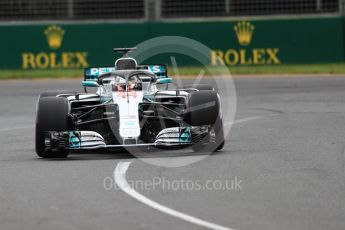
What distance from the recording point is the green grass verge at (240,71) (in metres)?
29.5

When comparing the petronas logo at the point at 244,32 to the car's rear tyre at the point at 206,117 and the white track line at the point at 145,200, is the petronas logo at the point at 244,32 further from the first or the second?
the white track line at the point at 145,200

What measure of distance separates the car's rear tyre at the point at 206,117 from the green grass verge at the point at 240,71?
52.4 ft

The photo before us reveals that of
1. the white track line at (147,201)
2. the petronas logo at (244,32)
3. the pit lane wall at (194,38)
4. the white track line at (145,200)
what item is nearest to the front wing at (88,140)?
the white track line at (145,200)

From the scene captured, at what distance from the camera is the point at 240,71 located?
97.6ft

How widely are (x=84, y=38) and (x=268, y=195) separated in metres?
21.7

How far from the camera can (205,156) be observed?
1291 cm

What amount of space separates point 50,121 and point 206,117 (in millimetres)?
1913

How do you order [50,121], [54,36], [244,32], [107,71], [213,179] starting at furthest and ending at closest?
[54,36]
[244,32]
[107,71]
[50,121]
[213,179]

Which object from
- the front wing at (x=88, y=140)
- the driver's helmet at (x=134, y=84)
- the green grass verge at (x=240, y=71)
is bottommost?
the green grass verge at (x=240, y=71)

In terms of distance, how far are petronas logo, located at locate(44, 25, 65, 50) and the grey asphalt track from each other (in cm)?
1291

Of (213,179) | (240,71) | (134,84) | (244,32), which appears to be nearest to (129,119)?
(134,84)

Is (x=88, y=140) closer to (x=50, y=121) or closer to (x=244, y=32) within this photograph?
(x=50, y=121)

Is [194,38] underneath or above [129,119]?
above

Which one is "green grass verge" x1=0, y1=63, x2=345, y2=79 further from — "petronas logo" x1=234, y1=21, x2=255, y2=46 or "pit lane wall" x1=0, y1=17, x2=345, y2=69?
"petronas logo" x1=234, y1=21, x2=255, y2=46
